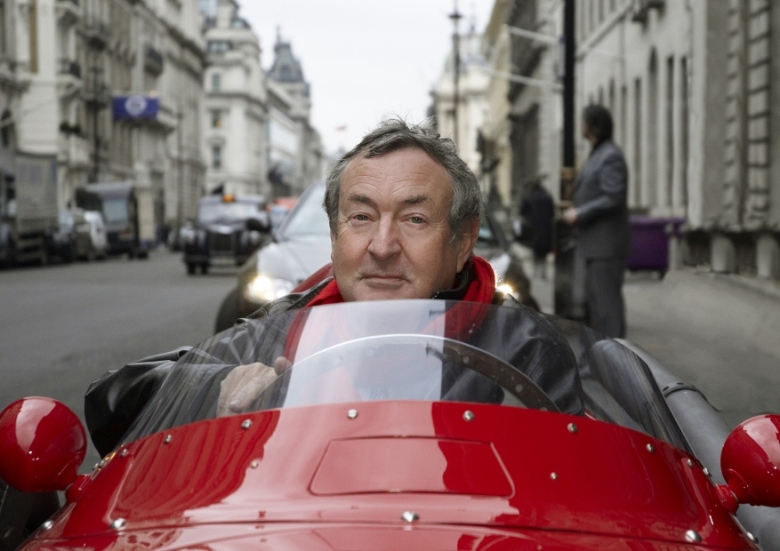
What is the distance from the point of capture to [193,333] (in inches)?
508

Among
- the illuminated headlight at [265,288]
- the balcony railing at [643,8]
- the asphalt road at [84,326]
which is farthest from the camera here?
→ the balcony railing at [643,8]

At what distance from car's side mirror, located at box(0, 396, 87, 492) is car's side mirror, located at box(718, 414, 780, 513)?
3.62 ft

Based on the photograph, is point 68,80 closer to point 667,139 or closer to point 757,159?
point 667,139

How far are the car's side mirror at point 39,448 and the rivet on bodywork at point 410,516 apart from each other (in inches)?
29.7

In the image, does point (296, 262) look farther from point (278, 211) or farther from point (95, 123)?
point (95, 123)

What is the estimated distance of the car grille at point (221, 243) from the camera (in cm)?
2988

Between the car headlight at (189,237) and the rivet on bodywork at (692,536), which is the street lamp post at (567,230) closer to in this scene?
the rivet on bodywork at (692,536)

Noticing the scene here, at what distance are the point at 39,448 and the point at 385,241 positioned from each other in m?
0.94

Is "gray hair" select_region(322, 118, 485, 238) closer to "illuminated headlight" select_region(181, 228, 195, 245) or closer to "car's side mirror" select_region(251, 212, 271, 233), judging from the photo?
"car's side mirror" select_region(251, 212, 271, 233)

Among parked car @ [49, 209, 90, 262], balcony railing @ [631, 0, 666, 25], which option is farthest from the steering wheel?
parked car @ [49, 209, 90, 262]

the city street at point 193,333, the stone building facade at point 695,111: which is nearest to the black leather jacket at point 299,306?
the city street at point 193,333

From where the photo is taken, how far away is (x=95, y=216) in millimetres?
46219

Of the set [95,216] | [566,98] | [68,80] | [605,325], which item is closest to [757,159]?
[566,98]

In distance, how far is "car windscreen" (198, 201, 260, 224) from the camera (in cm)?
3095
